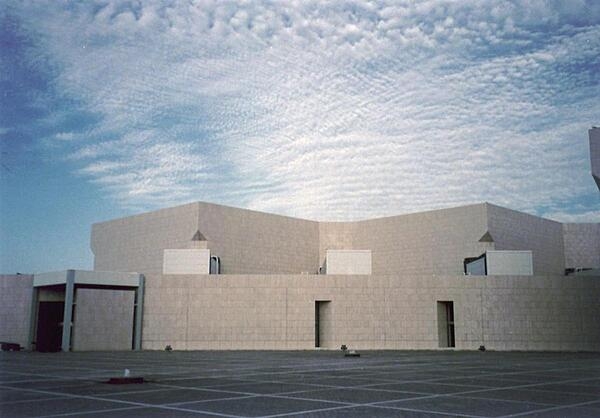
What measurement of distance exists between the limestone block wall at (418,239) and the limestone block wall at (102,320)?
37291 millimetres

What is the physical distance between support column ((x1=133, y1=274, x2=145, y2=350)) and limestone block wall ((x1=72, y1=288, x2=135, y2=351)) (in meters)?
0.31

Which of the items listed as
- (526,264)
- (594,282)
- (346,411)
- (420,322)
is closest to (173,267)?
(420,322)

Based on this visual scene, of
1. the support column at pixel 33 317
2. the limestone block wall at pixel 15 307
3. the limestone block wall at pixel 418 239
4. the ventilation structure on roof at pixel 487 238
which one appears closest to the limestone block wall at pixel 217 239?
the limestone block wall at pixel 418 239

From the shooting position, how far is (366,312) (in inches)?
1735

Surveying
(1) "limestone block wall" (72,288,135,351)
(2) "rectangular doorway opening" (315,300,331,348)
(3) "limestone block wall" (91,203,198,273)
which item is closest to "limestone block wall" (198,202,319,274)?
(3) "limestone block wall" (91,203,198,273)

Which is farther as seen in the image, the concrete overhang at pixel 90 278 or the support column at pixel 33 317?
the support column at pixel 33 317

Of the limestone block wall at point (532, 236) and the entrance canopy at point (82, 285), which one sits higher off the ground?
the limestone block wall at point (532, 236)

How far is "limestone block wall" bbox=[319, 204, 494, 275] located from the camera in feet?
217

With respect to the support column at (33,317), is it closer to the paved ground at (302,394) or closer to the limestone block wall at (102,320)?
the limestone block wall at (102,320)

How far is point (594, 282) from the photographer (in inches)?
1768

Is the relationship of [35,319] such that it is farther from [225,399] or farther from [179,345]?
[225,399]

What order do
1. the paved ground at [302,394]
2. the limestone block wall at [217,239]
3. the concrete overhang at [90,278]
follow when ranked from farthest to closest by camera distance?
the limestone block wall at [217,239]
the concrete overhang at [90,278]
the paved ground at [302,394]

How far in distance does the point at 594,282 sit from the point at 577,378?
30164 millimetres

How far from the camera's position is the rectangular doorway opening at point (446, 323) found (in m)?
44.3
